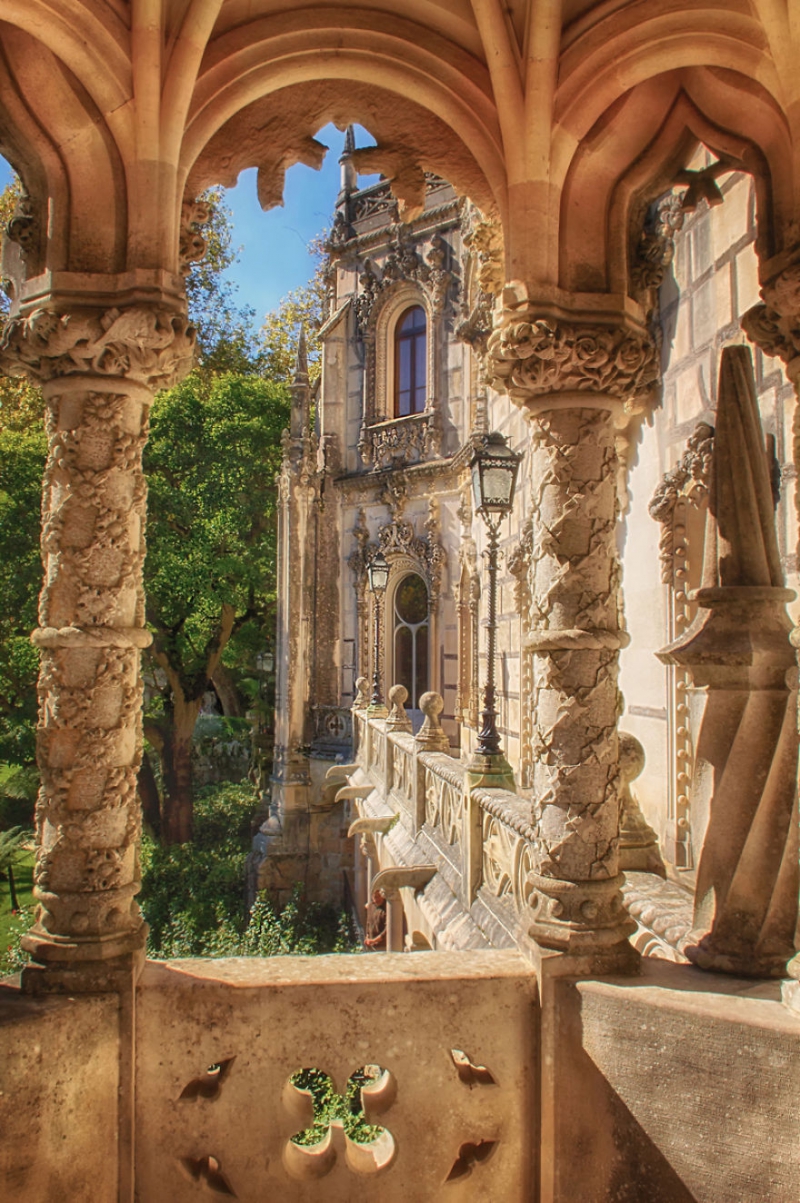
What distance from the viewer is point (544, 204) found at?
12.2ft

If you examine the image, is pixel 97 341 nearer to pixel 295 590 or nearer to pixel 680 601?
pixel 680 601

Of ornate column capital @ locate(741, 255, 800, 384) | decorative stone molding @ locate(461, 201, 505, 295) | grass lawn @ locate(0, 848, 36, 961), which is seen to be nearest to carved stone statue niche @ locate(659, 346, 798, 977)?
ornate column capital @ locate(741, 255, 800, 384)

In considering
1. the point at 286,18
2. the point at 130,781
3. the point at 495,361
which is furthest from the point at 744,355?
the point at 130,781

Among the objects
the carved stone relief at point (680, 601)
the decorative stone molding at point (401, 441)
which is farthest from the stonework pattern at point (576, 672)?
the decorative stone molding at point (401, 441)

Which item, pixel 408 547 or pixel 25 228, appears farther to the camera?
pixel 408 547

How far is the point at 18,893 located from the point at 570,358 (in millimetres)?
18684

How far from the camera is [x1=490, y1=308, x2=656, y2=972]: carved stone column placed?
3.45 metres

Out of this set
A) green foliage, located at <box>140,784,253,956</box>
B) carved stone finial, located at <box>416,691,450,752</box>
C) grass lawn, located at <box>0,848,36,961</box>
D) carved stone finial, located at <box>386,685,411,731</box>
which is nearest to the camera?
carved stone finial, located at <box>416,691,450,752</box>

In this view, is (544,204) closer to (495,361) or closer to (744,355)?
(495,361)

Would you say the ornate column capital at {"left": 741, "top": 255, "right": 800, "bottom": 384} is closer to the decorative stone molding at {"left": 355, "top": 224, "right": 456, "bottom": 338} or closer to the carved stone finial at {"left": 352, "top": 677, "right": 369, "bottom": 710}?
the carved stone finial at {"left": 352, "top": 677, "right": 369, "bottom": 710}

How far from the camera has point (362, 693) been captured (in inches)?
701

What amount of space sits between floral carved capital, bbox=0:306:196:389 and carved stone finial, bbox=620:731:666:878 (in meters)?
2.73

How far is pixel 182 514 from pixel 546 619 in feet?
53.9

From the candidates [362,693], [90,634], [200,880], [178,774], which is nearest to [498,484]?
[90,634]
